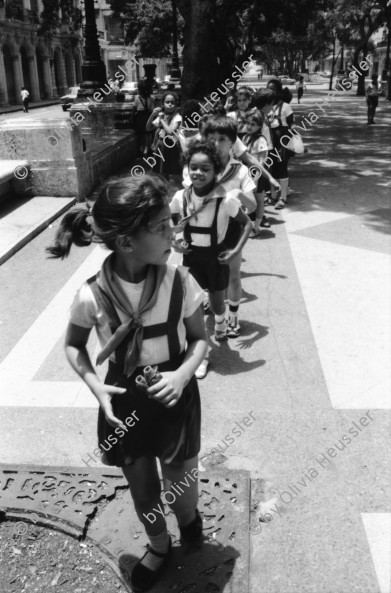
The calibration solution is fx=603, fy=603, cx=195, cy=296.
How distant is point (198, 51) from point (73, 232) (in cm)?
1235

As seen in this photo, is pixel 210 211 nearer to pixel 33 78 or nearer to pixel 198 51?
pixel 198 51

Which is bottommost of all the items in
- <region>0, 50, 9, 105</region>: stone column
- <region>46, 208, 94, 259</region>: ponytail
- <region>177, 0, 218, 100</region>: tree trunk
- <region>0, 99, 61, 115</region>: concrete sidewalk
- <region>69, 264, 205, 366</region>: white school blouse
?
<region>0, 99, 61, 115</region>: concrete sidewalk

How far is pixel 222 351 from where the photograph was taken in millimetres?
4805

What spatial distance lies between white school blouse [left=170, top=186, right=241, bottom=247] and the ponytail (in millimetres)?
1944

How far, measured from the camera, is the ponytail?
2.28 meters

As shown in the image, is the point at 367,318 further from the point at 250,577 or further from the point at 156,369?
the point at 156,369

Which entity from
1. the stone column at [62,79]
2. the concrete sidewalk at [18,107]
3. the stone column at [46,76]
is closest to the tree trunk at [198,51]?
the concrete sidewalk at [18,107]

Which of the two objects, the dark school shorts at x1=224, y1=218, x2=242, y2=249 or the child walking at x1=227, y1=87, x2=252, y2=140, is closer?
the dark school shorts at x1=224, y1=218, x2=242, y2=249

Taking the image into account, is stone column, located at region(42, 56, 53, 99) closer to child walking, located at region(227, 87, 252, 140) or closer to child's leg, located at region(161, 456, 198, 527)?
child walking, located at region(227, 87, 252, 140)

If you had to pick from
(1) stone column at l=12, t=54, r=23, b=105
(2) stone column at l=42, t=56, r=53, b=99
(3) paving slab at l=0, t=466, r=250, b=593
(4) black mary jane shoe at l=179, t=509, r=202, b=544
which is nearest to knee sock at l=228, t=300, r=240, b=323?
(3) paving slab at l=0, t=466, r=250, b=593

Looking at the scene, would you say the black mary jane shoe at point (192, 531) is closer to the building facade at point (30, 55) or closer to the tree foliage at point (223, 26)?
the tree foliage at point (223, 26)

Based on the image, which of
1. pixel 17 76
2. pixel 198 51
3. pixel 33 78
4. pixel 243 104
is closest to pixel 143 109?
pixel 198 51

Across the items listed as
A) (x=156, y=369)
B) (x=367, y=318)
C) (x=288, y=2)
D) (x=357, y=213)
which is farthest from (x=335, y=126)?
(x=156, y=369)

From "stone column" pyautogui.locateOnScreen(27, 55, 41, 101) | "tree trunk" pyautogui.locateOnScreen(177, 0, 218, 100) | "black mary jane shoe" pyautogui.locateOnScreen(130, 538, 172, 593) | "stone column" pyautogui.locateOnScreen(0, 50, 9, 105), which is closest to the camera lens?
"black mary jane shoe" pyautogui.locateOnScreen(130, 538, 172, 593)
